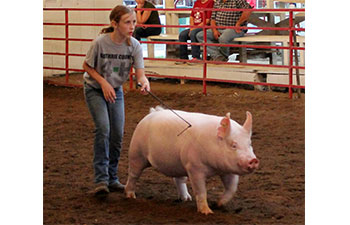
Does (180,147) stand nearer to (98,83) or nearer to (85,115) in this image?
(98,83)

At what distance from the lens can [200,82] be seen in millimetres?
11234

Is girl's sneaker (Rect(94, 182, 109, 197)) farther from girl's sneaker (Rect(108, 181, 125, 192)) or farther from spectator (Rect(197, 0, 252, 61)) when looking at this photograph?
spectator (Rect(197, 0, 252, 61))

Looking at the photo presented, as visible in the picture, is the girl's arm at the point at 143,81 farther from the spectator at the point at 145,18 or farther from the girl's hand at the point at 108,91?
the spectator at the point at 145,18

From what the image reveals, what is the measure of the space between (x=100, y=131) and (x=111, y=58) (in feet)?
1.74

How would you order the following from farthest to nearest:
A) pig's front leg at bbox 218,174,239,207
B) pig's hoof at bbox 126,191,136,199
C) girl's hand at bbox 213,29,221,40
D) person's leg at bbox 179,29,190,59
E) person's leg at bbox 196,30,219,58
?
person's leg at bbox 179,29,190,59 → person's leg at bbox 196,30,219,58 → girl's hand at bbox 213,29,221,40 → pig's hoof at bbox 126,191,136,199 → pig's front leg at bbox 218,174,239,207

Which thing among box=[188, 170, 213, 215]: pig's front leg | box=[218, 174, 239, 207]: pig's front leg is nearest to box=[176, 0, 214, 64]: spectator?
box=[218, 174, 239, 207]: pig's front leg

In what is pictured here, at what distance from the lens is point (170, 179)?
17.5ft

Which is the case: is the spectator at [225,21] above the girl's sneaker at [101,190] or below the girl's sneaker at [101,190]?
above

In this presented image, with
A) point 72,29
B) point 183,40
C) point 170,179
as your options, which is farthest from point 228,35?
point 170,179

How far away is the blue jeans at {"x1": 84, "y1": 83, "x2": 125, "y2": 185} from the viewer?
4.66 metres

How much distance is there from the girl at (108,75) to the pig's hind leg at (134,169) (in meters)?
0.16

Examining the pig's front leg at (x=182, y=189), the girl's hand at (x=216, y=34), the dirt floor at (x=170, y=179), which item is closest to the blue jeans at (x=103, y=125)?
the dirt floor at (x=170, y=179)

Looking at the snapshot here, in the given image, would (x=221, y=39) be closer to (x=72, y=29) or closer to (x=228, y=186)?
(x=72, y=29)

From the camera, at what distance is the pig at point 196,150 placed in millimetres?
4012
